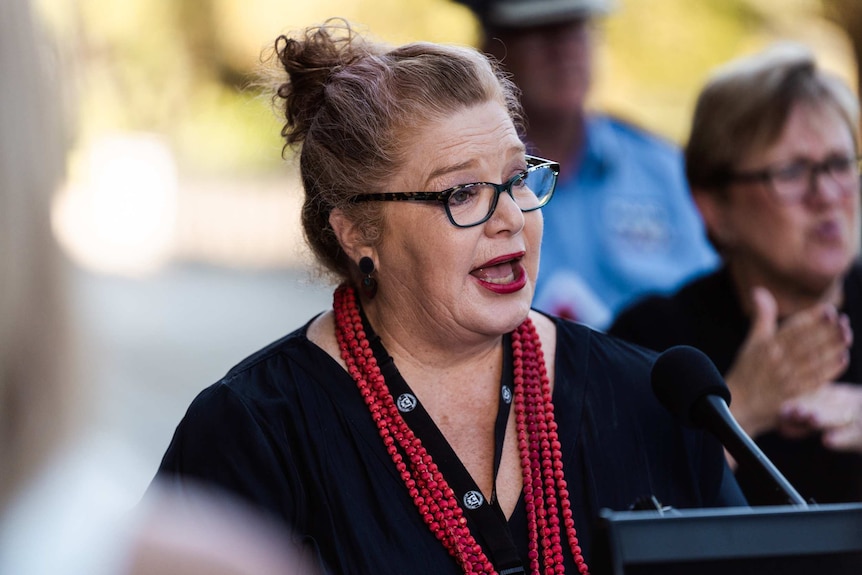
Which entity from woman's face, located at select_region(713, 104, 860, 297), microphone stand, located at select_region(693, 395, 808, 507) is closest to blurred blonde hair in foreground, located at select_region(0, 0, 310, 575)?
microphone stand, located at select_region(693, 395, 808, 507)

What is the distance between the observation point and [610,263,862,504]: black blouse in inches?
119

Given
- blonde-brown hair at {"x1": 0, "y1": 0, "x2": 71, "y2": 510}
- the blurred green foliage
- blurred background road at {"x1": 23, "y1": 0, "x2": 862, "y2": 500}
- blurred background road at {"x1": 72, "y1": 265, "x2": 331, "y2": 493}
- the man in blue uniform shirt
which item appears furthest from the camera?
the blurred green foliage

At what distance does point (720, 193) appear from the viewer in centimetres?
330

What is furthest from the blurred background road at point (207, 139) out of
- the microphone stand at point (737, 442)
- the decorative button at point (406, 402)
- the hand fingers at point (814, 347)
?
the hand fingers at point (814, 347)

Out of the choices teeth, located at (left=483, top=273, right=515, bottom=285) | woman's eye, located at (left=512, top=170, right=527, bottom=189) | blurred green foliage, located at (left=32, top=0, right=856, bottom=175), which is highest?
blurred green foliage, located at (left=32, top=0, right=856, bottom=175)

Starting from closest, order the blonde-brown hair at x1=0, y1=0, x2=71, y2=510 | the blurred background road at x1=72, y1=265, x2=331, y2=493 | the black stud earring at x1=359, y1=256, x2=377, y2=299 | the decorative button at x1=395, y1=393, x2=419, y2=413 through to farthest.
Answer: the blonde-brown hair at x1=0, y1=0, x2=71, y2=510, the decorative button at x1=395, y1=393, x2=419, y2=413, the black stud earring at x1=359, y1=256, x2=377, y2=299, the blurred background road at x1=72, y1=265, x2=331, y2=493

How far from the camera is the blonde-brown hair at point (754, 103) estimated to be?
315cm

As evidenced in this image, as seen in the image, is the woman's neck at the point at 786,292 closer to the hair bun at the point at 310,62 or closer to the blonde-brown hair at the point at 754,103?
the blonde-brown hair at the point at 754,103

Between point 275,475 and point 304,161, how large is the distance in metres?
0.72

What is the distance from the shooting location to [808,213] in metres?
3.13

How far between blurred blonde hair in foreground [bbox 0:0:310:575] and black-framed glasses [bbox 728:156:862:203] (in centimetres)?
269

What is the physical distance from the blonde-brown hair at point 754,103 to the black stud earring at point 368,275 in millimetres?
1474

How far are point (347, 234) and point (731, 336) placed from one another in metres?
1.44

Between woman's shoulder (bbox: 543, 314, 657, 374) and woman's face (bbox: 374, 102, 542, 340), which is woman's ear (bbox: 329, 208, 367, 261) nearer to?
woman's face (bbox: 374, 102, 542, 340)
